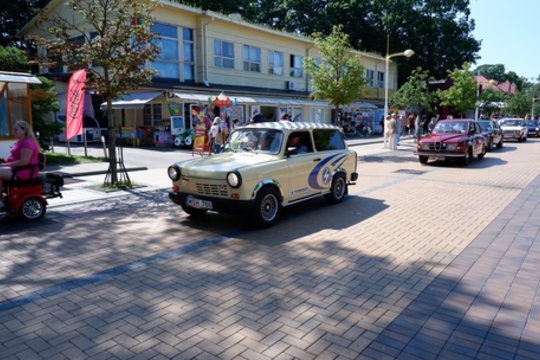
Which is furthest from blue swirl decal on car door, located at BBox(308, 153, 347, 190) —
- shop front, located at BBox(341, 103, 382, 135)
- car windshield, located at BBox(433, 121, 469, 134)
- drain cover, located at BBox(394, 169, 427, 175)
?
shop front, located at BBox(341, 103, 382, 135)

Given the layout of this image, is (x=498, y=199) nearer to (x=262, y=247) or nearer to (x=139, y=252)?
(x=262, y=247)

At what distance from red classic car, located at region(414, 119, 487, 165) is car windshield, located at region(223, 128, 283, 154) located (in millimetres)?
9503

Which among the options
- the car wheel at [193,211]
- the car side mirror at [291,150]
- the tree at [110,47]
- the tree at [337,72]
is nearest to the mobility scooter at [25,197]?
the car wheel at [193,211]

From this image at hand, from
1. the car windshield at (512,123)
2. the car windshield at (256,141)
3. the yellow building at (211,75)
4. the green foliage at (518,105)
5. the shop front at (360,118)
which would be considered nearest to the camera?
the car windshield at (256,141)

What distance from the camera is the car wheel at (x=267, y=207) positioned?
6.86m

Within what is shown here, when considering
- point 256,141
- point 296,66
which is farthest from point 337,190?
point 296,66

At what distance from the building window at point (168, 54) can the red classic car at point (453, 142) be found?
49.6 ft

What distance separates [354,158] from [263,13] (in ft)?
140

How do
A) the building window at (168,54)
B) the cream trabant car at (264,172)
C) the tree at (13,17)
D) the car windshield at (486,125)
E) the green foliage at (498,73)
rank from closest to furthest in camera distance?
1. the cream trabant car at (264,172)
2. the car windshield at (486,125)
3. the building window at (168,54)
4. the tree at (13,17)
5. the green foliage at (498,73)

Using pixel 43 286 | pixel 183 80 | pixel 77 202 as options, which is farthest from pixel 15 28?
pixel 43 286

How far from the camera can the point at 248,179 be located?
664cm

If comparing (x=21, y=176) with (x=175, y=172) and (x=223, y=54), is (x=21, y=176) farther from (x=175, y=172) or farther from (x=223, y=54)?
(x=223, y=54)

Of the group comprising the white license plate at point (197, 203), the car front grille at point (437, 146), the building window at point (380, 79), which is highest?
the building window at point (380, 79)

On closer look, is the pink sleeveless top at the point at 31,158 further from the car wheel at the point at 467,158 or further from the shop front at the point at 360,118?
the shop front at the point at 360,118
